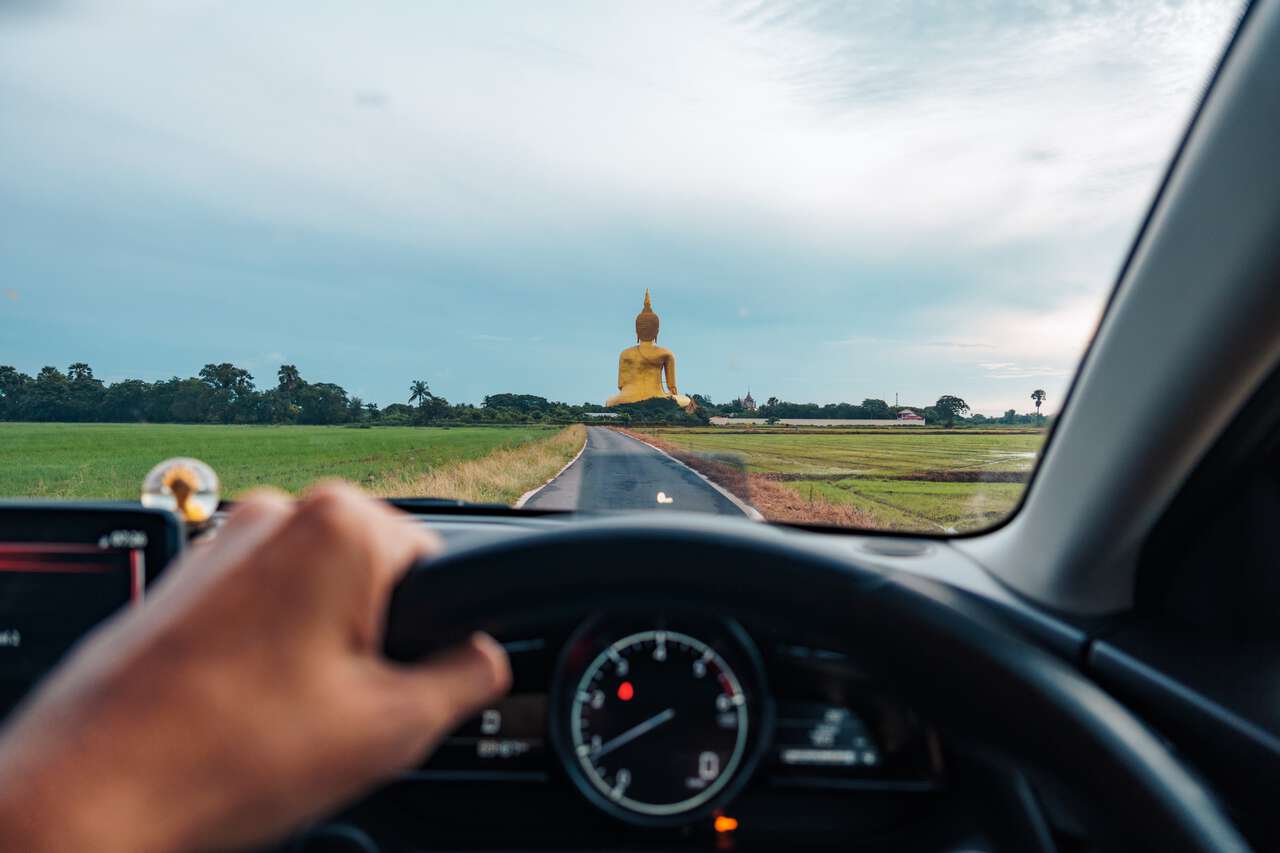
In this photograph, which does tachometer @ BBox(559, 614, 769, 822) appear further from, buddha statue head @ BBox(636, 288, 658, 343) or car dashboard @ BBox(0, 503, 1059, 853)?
buddha statue head @ BBox(636, 288, 658, 343)

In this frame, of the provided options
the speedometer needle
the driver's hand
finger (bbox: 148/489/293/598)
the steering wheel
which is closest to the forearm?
the driver's hand

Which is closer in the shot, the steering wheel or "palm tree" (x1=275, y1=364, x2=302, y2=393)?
the steering wheel

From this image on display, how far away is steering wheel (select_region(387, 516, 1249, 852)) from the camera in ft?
4.21

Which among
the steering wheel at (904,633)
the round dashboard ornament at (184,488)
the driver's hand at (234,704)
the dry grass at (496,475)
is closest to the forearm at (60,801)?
the driver's hand at (234,704)

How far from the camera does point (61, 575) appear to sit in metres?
2.84

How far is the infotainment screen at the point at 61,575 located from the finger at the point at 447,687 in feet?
7.08

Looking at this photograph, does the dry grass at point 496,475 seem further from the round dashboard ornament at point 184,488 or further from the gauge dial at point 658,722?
the gauge dial at point 658,722

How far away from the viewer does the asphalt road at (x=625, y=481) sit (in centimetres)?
436

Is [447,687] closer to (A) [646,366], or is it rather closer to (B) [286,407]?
(A) [646,366]

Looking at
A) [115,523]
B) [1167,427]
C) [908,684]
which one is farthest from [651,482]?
[908,684]

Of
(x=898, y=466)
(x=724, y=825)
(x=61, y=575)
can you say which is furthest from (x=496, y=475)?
(x=724, y=825)

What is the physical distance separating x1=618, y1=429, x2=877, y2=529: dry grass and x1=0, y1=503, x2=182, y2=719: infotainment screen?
2.17 meters

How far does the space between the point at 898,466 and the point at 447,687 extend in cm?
337

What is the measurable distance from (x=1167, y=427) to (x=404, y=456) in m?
3.88
